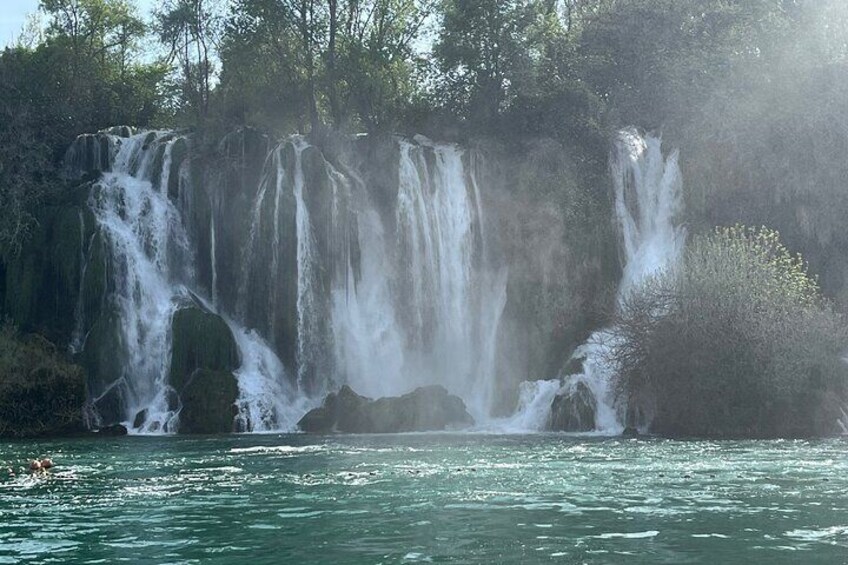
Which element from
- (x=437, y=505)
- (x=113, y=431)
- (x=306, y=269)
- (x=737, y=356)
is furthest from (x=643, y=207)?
(x=437, y=505)

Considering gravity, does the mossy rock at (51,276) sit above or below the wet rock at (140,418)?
above

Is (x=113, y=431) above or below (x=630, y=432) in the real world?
above

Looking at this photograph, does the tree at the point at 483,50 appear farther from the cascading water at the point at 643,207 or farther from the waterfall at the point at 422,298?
the waterfall at the point at 422,298

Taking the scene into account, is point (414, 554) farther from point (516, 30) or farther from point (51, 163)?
point (516, 30)

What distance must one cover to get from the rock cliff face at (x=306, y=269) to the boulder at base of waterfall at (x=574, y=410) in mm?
4943

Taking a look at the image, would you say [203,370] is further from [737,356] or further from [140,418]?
[737,356]

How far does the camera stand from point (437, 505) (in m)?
25.7

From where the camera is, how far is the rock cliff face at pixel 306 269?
2151 inches

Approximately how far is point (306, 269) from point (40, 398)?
1289cm

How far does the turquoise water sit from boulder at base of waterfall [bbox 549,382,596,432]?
29.5ft

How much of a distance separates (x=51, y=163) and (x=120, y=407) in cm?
1515

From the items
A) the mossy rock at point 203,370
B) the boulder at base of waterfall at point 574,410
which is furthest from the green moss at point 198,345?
the boulder at base of waterfall at point 574,410

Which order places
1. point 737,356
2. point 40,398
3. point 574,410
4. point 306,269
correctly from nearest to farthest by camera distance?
point 737,356 → point 574,410 → point 40,398 → point 306,269

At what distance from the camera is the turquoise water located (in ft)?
67.2
